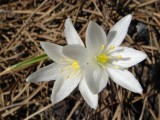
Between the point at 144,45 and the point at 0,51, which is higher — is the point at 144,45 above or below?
below

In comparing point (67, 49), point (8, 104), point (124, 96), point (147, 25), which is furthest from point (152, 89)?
point (8, 104)

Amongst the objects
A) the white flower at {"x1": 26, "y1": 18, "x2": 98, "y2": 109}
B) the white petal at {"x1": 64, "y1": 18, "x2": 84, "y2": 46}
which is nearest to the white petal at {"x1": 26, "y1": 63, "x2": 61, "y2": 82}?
the white flower at {"x1": 26, "y1": 18, "x2": 98, "y2": 109}

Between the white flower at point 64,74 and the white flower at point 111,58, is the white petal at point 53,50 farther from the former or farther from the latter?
the white flower at point 111,58

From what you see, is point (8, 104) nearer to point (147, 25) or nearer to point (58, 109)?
point (58, 109)

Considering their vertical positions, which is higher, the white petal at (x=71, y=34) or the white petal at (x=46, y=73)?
the white petal at (x=71, y=34)

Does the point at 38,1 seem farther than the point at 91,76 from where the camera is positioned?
Yes

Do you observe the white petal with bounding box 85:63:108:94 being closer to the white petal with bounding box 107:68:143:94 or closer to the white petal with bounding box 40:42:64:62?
the white petal with bounding box 107:68:143:94

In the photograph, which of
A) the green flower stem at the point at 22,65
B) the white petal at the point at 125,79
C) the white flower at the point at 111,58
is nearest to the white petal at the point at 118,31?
the white flower at the point at 111,58
